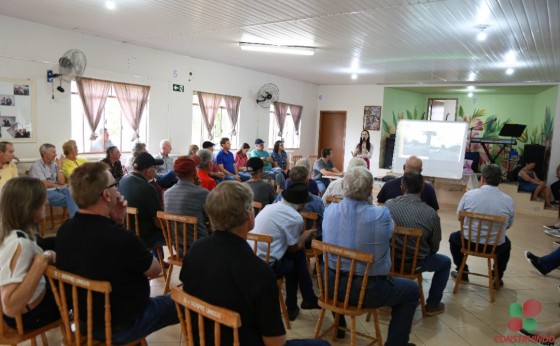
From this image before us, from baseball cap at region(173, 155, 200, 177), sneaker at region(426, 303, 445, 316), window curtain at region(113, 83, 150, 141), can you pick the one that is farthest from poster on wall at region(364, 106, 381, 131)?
baseball cap at region(173, 155, 200, 177)

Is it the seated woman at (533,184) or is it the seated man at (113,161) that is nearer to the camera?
the seated man at (113,161)

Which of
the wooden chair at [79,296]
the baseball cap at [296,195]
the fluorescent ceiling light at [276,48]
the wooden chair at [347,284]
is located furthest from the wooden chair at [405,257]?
the fluorescent ceiling light at [276,48]

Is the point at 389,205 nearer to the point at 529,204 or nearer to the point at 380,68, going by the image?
the point at 380,68

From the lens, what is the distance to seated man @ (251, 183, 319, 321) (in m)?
2.67

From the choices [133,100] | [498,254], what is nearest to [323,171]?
[498,254]

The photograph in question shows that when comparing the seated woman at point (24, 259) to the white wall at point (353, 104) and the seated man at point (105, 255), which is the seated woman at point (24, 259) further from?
the white wall at point (353, 104)

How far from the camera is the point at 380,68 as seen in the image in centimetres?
816

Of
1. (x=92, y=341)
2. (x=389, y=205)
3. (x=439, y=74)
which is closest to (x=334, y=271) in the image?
(x=389, y=205)

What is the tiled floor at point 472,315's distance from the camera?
9.16ft

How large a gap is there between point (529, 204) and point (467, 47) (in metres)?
4.44

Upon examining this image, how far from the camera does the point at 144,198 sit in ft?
10.5

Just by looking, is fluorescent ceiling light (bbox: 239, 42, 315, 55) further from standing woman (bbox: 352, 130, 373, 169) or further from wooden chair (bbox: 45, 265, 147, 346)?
wooden chair (bbox: 45, 265, 147, 346)

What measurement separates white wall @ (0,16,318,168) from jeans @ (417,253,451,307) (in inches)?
210

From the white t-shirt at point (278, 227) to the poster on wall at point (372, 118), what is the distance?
28.9 feet
